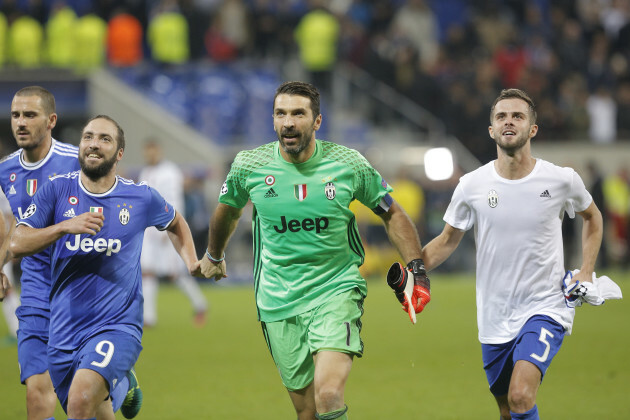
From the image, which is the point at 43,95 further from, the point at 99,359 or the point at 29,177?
the point at 99,359

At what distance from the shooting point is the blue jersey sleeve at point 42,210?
21.4 feet

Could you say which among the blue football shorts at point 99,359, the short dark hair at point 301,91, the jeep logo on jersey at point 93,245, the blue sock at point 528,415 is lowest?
the blue sock at point 528,415

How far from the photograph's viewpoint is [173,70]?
24172mm

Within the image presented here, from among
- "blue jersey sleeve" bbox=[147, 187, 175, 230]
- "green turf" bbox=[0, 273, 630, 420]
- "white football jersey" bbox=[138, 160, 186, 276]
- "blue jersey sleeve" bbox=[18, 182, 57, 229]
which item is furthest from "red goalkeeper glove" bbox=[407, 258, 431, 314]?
"white football jersey" bbox=[138, 160, 186, 276]

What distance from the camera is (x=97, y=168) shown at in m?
6.60

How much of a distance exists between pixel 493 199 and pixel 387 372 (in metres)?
4.56

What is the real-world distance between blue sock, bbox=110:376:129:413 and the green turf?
205cm

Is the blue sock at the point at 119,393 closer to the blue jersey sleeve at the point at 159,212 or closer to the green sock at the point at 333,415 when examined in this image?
the blue jersey sleeve at the point at 159,212

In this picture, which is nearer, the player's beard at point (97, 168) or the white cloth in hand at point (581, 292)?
the player's beard at point (97, 168)

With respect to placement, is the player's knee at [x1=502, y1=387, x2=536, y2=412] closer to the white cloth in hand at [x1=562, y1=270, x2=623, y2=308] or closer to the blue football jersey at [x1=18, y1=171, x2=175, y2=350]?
the white cloth in hand at [x1=562, y1=270, x2=623, y2=308]

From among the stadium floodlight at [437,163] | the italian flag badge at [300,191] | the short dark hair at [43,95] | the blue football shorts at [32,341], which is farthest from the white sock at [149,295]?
the stadium floodlight at [437,163]

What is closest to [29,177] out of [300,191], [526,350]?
[300,191]

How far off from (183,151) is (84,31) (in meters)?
3.66

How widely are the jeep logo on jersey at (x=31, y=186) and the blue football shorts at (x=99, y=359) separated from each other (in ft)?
4.67
